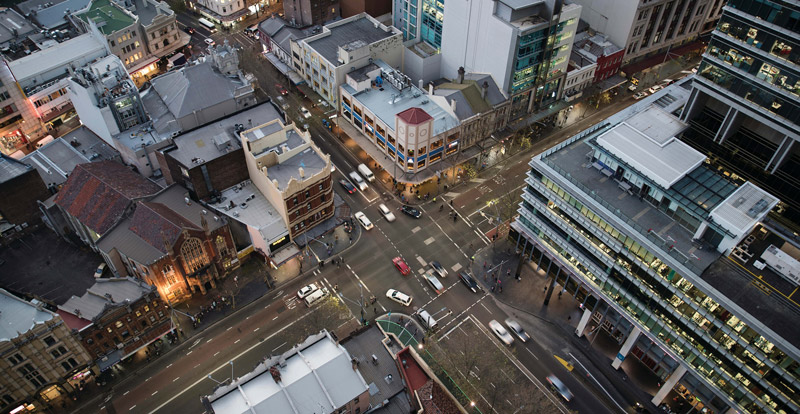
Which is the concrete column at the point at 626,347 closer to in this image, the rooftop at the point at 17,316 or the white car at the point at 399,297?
the white car at the point at 399,297

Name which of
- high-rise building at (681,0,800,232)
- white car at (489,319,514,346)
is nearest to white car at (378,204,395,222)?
white car at (489,319,514,346)

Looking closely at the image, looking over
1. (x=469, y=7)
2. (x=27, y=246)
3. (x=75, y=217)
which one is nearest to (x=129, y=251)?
(x=75, y=217)

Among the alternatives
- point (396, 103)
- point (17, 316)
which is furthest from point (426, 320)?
point (17, 316)

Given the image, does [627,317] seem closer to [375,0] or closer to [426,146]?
[426,146]

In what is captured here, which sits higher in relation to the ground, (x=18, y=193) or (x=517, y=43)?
(x=517, y=43)

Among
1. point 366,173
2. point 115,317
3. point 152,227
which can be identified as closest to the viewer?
point 115,317

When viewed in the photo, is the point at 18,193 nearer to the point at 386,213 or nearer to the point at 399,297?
the point at 386,213

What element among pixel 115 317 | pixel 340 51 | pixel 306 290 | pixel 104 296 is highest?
pixel 340 51
